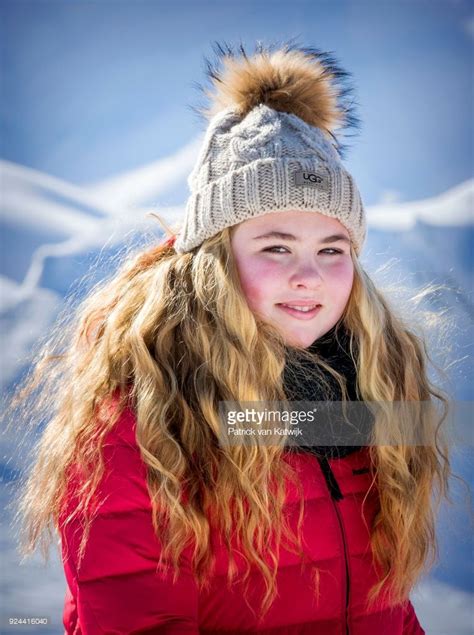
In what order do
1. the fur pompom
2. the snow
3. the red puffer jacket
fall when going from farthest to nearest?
the snow
the fur pompom
the red puffer jacket

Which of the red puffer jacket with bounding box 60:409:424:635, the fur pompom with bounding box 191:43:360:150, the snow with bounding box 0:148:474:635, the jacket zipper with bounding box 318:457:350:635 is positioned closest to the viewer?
the red puffer jacket with bounding box 60:409:424:635

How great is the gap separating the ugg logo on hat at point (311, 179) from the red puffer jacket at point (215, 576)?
543 millimetres

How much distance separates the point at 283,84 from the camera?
139 centimetres

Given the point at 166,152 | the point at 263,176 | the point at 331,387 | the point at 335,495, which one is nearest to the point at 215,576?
the point at 335,495

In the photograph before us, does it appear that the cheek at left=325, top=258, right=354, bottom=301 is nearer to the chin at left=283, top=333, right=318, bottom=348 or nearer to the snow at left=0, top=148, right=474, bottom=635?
the chin at left=283, top=333, right=318, bottom=348

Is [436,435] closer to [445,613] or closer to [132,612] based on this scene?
[445,613]

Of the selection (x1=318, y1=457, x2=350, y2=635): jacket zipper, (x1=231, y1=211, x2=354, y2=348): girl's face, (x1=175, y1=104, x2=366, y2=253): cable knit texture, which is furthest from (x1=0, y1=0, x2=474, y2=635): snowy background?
(x1=318, y1=457, x2=350, y2=635): jacket zipper

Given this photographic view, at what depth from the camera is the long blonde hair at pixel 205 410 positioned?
45.4 inches

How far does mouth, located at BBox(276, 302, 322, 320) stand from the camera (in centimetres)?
125

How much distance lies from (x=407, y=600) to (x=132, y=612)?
66 cm

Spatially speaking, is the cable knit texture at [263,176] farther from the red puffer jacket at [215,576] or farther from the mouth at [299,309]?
the red puffer jacket at [215,576]

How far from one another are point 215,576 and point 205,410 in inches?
11.8

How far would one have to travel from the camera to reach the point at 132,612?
1045 millimetres

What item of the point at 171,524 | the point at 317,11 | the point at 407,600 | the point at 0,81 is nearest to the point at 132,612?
the point at 171,524
